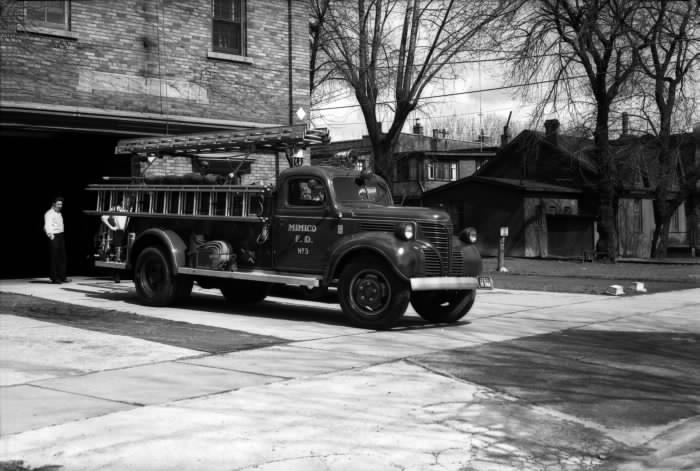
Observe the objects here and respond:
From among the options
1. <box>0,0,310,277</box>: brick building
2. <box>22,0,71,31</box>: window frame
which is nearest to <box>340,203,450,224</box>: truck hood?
<box>0,0,310,277</box>: brick building

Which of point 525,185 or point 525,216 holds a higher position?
point 525,185

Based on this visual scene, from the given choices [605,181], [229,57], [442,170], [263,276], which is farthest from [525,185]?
[263,276]

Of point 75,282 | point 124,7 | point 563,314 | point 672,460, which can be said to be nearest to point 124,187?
point 75,282

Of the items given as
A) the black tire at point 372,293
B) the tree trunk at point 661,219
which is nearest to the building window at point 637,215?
the tree trunk at point 661,219

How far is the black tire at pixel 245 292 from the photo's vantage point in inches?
544

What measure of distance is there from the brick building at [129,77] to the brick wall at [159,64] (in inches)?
0.9

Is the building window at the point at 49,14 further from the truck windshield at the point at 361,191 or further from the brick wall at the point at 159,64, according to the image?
the truck windshield at the point at 361,191

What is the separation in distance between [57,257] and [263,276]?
21.9 feet

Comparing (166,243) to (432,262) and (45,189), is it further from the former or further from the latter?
(45,189)

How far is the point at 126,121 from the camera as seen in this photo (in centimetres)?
1762

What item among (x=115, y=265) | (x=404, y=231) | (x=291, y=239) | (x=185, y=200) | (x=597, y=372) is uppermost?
(x=185, y=200)

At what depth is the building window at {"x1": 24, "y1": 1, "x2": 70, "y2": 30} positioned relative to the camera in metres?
16.6

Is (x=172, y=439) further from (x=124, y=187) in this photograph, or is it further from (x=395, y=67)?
(x=395, y=67)

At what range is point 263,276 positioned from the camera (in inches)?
474
